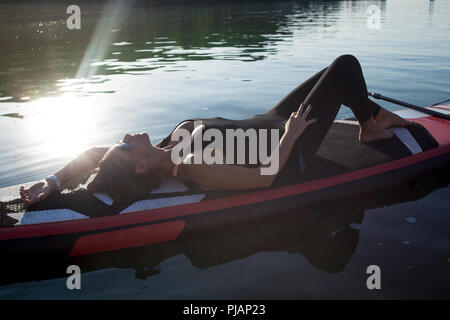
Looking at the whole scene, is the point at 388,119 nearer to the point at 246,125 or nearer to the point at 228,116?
the point at 246,125

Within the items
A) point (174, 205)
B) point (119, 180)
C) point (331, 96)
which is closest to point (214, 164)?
point (174, 205)

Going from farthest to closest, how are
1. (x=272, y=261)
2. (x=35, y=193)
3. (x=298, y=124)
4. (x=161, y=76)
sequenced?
(x=161, y=76) → (x=298, y=124) → (x=35, y=193) → (x=272, y=261)

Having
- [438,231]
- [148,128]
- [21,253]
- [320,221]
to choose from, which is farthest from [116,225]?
[148,128]

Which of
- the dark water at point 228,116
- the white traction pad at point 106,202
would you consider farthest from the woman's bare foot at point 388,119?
the white traction pad at point 106,202

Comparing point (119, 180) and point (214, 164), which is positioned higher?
point (214, 164)

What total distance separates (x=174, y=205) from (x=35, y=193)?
3.99ft

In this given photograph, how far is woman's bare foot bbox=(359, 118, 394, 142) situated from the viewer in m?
4.47

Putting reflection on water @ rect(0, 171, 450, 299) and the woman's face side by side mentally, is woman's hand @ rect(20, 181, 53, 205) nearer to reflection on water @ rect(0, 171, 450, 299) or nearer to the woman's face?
reflection on water @ rect(0, 171, 450, 299)

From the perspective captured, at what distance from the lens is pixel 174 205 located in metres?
3.55

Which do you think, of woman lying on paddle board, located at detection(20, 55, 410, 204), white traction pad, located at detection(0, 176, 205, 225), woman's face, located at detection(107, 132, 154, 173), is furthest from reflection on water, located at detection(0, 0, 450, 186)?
woman's face, located at detection(107, 132, 154, 173)

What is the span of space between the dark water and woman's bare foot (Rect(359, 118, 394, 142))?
2.16 ft
